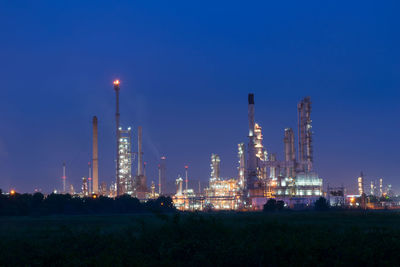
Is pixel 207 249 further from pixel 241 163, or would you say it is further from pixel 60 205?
pixel 241 163

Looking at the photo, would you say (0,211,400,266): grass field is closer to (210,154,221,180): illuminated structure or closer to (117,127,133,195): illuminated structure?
(117,127,133,195): illuminated structure

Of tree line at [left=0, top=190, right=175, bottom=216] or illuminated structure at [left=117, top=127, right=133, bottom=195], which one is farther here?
illuminated structure at [left=117, top=127, right=133, bottom=195]

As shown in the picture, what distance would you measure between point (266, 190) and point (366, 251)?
118 metres

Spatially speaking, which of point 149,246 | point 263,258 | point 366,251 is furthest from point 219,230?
point 366,251

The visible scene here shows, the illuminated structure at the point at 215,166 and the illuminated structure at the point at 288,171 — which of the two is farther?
the illuminated structure at the point at 215,166

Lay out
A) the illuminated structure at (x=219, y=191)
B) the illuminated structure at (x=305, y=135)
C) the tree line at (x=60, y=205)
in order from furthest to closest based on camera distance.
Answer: the illuminated structure at (x=219, y=191) < the illuminated structure at (x=305, y=135) < the tree line at (x=60, y=205)

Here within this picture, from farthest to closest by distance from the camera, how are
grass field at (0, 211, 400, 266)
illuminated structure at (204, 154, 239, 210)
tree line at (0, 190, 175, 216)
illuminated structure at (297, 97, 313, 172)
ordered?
1. illuminated structure at (204, 154, 239, 210)
2. illuminated structure at (297, 97, 313, 172)
3. tree line at (0, 190, 175, 216)
4. grass field at (0, 211, 400, 266)

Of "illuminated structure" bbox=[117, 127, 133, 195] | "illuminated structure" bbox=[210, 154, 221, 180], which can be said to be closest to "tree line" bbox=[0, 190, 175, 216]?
"illuminated structure" bbox=[117, 127, 133, 195]

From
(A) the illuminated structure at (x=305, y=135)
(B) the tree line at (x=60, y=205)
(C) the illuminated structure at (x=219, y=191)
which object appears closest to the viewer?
(B) the tree line at (x=60, y=205)

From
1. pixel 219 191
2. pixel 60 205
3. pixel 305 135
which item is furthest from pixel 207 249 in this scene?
pixel 219 191

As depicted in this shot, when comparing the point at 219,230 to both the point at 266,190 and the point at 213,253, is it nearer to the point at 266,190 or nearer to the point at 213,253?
the point at 213,253

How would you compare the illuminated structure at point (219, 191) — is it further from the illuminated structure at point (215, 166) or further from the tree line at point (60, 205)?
the tree line at point (60, 205)

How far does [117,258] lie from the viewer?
1872cm

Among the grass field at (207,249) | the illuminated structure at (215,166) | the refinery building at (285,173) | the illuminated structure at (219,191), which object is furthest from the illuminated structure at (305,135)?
the grass field at (207,249)
